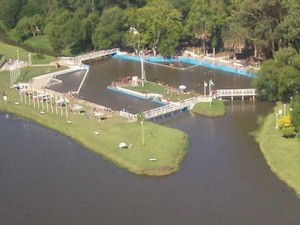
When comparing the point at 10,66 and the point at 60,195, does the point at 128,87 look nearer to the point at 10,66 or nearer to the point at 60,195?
the point at 10,66

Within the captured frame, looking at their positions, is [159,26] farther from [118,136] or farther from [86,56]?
[118,136]

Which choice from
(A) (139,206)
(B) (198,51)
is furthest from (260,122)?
(B) (198,51)

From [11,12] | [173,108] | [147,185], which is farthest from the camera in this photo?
[11,12]

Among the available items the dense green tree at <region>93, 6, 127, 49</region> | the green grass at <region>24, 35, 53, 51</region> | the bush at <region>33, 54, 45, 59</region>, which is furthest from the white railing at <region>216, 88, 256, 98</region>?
the green grass at <region>24, 35, 53, 51</region>

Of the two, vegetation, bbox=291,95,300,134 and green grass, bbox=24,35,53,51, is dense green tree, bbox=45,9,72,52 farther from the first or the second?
vegetation, bbox=291,95,300,134

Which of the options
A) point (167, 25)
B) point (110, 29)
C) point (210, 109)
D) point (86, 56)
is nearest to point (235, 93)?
point (210, 109)

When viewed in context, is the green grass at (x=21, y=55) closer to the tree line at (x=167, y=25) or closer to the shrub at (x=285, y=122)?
the tree line at (x=167, y=25)
